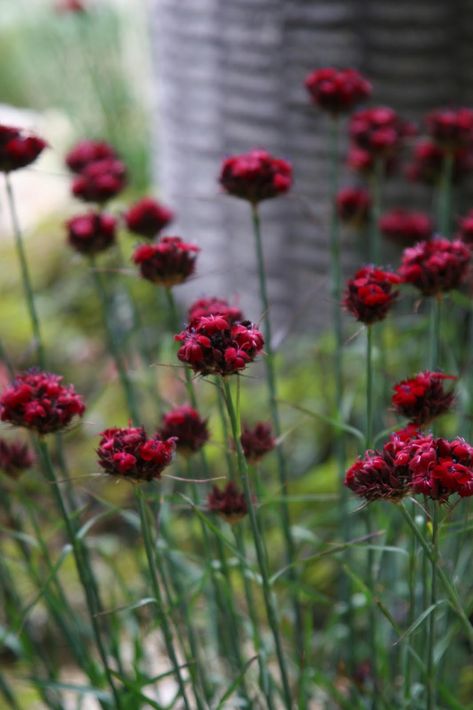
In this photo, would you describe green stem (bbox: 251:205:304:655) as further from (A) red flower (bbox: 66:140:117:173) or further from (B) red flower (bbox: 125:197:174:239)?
(A) red flower (bbox: 66:140:117:173)

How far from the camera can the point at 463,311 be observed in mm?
1916

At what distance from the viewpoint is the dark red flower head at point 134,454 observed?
0.67m

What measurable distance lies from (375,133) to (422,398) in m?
0.49

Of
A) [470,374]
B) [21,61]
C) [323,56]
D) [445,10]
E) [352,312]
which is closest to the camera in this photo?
[352,312]

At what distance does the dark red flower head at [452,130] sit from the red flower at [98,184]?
37 cm

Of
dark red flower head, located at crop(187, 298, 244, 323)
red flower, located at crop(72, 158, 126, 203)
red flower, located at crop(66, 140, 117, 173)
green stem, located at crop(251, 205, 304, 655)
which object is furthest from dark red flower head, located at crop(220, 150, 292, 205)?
red flower, located at crop(66, 140, 117, 173)

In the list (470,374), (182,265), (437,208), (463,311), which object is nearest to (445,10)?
(437,208)

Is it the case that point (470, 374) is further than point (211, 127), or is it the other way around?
point (211, 127)

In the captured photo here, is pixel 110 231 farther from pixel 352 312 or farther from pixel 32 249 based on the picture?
pixel 32 249

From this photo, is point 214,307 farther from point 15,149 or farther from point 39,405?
point 15,149

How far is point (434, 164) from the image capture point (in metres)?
1.25

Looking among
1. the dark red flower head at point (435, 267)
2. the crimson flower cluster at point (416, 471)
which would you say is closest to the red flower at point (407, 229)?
the dark red flower head at point (435, 267)

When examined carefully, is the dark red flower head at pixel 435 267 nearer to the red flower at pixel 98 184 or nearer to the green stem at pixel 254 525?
the green stem at pixel 254 525

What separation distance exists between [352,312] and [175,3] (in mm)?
1469
